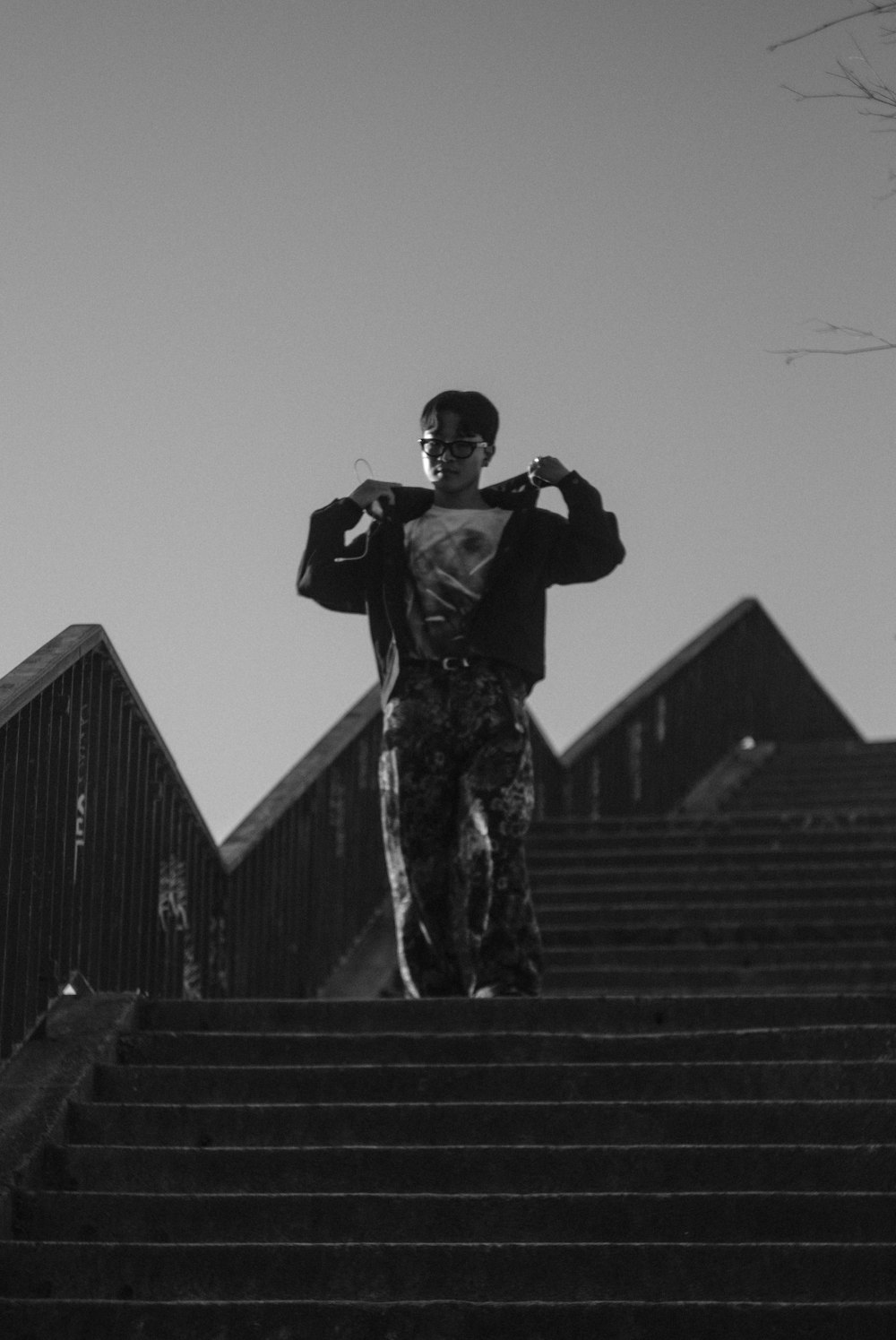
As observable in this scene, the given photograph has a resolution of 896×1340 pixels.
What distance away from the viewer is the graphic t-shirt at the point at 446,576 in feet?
21.1

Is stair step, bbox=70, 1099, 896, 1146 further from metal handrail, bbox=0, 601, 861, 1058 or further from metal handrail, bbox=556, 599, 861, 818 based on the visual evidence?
metal handrail, bbox=556, 599, 861, 818

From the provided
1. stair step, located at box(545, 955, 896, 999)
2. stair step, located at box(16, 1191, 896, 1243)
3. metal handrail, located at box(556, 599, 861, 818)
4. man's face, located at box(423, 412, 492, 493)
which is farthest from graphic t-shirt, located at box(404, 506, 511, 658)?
metal handrail, located at box(556, 599, 861, 818)

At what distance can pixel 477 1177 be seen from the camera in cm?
505

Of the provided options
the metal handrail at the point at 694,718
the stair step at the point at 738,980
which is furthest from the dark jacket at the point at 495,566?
the metal handrail at the point at 694,718

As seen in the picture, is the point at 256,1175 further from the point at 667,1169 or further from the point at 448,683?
the point at 448,683

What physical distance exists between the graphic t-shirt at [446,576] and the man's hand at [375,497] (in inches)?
4.0

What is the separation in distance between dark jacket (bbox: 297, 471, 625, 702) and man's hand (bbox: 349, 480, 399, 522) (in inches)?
0.9

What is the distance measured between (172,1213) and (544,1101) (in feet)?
3.28

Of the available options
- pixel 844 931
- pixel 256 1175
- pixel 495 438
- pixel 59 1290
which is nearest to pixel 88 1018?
pixel 256 1175

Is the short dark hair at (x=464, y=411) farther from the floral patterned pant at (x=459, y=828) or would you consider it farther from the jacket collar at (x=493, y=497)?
the floral patterned pant at (x=459, y=828)

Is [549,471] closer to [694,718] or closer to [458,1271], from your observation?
[458,1271]

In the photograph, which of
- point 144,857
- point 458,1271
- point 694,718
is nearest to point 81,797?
point 144,857

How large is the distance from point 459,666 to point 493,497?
0.56 m

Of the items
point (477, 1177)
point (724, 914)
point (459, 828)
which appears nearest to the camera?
point (477, 1177)
